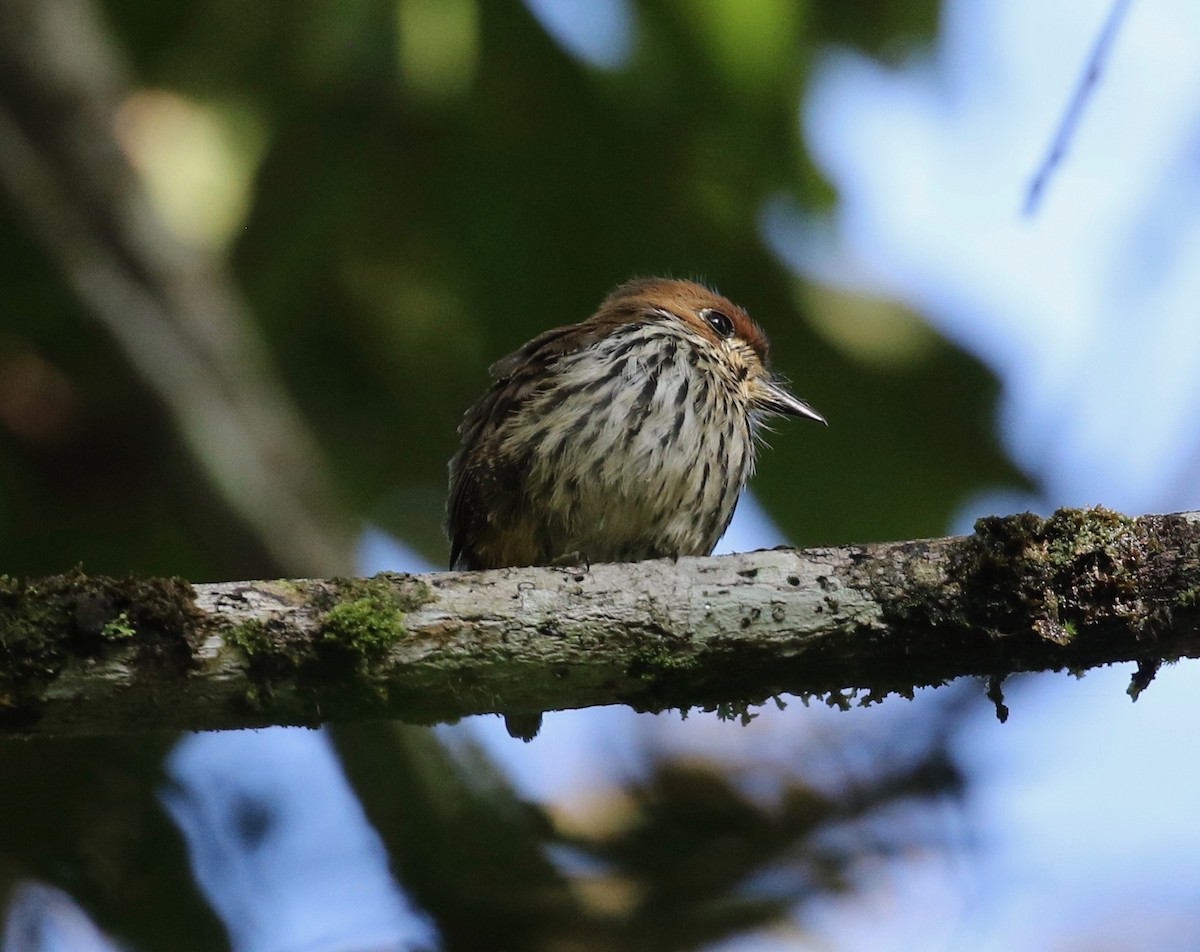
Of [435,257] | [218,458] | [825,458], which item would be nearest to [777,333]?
[825,458]

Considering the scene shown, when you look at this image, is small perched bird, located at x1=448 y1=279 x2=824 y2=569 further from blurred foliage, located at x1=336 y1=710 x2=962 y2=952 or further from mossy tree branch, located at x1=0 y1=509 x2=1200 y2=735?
mossy tree branch, located at x1=0 y1=509 x2=1200 y2=735

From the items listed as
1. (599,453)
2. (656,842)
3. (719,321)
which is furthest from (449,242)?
(656,842)

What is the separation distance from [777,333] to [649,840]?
212 centimetres

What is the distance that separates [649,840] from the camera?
11.5 feet

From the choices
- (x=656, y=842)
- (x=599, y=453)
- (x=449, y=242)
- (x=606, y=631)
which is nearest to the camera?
(x=606, y=631)

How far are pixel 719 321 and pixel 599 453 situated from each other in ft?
3.56

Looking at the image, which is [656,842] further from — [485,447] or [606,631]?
[485,447]

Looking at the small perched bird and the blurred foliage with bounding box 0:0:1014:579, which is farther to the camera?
the blurred foliage with bounding box 0:0:1014:579

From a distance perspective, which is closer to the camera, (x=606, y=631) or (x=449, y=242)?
(x=606, y=631)

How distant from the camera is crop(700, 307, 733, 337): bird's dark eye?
489 cm

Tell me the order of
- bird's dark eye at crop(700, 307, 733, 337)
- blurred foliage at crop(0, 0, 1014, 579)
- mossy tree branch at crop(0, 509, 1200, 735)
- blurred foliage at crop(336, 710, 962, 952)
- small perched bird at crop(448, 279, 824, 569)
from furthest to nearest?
bird's dark eye at crop(700, 307, 733, 337), blurred foliage at crop(0, 0, 1014, 579), small perched bird at crop(448, 279, 824, 569), blurred foliage at crop(336, 710, 962, 952), mossy tree branch at crop(0, 509, 1200, 735)

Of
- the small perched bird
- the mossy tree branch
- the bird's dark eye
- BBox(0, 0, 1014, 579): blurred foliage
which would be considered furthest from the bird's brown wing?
the mossy tree branch

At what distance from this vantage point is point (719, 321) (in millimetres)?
4914

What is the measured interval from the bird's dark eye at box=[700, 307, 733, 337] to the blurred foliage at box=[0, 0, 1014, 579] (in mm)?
222
